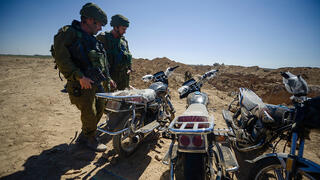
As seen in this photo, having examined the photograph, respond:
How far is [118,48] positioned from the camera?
373 centimetres

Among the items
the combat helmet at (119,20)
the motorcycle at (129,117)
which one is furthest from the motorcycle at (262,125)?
the combat helmet at (119,20)

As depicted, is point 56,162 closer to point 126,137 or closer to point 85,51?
point 126,137

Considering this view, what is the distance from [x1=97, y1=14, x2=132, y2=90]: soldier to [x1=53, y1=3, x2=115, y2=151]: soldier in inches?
34.6

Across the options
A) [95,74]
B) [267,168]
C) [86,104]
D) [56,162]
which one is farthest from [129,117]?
[267,168]

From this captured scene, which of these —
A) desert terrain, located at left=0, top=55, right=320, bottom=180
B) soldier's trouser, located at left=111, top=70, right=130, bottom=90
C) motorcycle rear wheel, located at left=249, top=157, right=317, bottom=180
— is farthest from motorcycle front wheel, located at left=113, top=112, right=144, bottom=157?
motorcycle rear wheel, located at left=249, top=157, right=317, bottom=180

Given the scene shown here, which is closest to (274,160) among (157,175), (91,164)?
(157,175)

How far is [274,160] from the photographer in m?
1.79

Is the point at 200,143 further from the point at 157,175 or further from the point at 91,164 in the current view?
the point at 91,164

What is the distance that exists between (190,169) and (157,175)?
3.70ft

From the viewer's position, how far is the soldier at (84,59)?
2.35 metres

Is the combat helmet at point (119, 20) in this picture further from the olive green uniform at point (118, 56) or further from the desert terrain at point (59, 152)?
the desert terrain at point (59, 152)

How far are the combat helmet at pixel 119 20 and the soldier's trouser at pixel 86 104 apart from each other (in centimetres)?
176

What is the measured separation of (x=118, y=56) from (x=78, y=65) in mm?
1289

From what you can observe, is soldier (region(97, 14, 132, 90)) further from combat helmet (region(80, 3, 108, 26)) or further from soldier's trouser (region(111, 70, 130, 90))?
combat helmet (region(80, 3, 108, 26))
